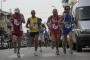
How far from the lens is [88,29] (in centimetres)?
2277

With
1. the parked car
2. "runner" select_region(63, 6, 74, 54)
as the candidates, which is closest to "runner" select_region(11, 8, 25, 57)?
"runner" select_region(63, 6, 74, 54)

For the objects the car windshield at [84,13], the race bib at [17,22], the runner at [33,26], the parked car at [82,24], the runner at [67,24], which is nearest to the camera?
the race bib at [17,22]

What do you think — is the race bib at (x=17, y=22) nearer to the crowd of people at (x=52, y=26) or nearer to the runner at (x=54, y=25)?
the crowd of people at (x=52, y=26)

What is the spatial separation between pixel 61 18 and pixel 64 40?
970 millimetres

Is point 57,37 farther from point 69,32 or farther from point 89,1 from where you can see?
point 89,1

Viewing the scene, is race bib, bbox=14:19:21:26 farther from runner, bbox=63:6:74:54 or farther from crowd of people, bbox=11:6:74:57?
runner, bbox=63:6:74:54

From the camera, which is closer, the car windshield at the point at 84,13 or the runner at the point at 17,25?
the runner at the point at 17,25

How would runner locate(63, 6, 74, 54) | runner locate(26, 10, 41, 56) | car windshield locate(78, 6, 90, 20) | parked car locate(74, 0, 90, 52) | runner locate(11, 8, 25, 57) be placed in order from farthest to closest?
car windshield locate(78, 6, 90, 20), parked car locate(74, 0, 90, 52), runner locate(63, 6, 74, 54), runner locate(26, 10, 41, 56), runner locate(11, 8, 25, 57)

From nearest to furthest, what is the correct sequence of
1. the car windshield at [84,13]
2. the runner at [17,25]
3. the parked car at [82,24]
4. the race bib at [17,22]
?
the runner at [17,25]
the race bib at [17,22]
the parked car at [82,24]
the car windshield at [84,13]

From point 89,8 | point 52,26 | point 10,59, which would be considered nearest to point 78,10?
point 89,8

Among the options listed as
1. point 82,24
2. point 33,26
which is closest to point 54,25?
point 33,26

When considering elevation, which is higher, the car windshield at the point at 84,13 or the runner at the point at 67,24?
the car windshield at the point at 84,13

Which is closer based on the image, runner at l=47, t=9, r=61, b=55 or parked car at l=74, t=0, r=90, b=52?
runner at l=47, t=9, r=61, b=55

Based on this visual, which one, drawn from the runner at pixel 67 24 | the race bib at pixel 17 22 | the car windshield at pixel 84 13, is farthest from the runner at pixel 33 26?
the car windshield at pixel 84 13
